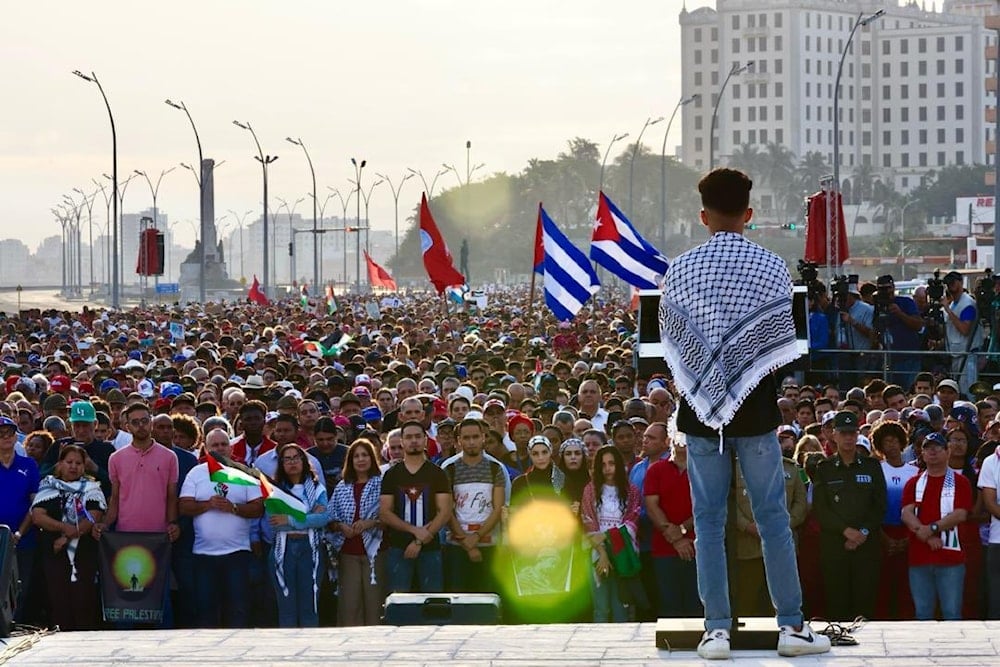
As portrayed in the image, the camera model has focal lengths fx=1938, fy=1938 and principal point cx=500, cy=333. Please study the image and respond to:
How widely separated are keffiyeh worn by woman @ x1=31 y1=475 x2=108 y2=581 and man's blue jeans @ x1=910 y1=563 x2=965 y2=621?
498 cm

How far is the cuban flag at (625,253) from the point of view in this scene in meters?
25.2

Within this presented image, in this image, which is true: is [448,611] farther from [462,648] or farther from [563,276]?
[563,276]

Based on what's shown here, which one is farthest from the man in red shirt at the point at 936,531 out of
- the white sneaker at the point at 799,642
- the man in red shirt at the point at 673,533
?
the white sneaker at the point at 799,642

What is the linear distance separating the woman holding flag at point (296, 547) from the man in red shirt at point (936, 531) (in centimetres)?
361

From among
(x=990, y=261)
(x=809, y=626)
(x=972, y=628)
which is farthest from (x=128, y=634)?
(x=990, y=261)

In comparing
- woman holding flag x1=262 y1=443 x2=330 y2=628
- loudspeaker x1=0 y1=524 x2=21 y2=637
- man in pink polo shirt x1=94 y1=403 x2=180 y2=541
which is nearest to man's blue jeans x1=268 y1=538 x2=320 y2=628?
woman holding flag x1=262 y1=443 x2=330 y2=628

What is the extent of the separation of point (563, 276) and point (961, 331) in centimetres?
612

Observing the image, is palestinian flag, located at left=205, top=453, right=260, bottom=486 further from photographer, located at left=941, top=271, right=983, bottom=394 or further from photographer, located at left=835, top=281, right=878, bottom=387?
photographer, located at left=835, top=281, right=878, bottom=387

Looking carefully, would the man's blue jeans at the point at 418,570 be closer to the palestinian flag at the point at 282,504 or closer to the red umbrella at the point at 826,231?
the palestinian flag at the point at 282,504

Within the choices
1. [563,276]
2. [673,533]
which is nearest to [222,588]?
[673,533]

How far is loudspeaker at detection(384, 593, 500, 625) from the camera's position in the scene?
883 centimetres

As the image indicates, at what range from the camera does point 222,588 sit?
12047 millimetres

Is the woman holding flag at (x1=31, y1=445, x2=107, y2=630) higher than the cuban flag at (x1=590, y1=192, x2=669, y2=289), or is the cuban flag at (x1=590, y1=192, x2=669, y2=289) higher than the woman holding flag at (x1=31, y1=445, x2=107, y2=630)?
the cuban flag at (x1=590, y1=192, x2=669, y2=289)

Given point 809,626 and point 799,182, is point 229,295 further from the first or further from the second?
point 809,626
